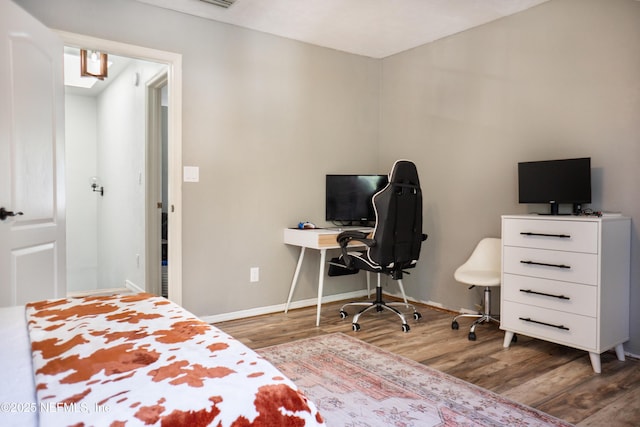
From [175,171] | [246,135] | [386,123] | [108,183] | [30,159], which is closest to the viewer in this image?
[30,159]

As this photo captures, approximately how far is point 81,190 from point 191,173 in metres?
3.39

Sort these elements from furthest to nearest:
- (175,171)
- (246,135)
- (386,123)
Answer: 1. (386,123)
2. (246,135)
3. (175,171)

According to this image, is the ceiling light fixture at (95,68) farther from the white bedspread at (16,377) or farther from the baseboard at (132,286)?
the white bedspread at (16,377)

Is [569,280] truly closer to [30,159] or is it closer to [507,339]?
[507,339]

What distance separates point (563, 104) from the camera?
307cm

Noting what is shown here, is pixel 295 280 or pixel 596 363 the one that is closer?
pixel 596 363

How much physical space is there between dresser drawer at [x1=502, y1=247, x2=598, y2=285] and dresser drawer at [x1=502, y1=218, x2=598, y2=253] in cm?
4

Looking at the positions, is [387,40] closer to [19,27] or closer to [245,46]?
[245,46]

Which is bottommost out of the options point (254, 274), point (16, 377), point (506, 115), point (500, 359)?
point (500, 359)

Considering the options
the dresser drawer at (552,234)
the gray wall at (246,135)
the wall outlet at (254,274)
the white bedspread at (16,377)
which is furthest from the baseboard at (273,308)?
the white bedspread at (16,377)

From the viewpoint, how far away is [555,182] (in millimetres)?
2885

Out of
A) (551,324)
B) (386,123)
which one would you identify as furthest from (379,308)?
Result: (386,123)

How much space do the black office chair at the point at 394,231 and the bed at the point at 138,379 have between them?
2.06m

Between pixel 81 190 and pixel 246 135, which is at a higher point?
pixel 246 135
